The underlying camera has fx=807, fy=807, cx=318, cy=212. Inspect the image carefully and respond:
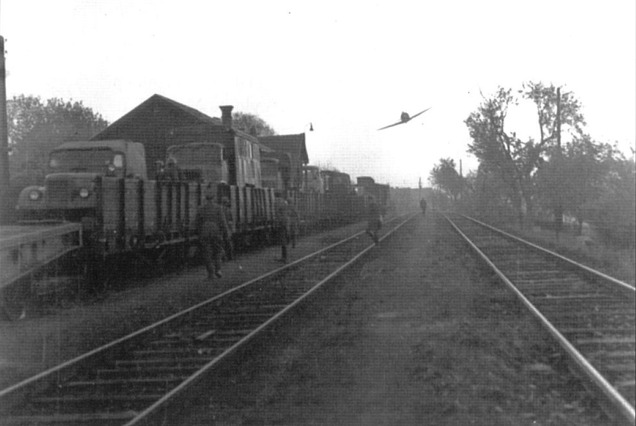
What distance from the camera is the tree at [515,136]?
52.4 metres

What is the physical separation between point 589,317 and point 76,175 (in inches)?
344

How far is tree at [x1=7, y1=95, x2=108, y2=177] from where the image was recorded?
48.7m

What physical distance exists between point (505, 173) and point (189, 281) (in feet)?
140

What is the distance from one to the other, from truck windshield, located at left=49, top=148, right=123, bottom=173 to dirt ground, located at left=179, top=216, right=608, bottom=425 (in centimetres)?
611

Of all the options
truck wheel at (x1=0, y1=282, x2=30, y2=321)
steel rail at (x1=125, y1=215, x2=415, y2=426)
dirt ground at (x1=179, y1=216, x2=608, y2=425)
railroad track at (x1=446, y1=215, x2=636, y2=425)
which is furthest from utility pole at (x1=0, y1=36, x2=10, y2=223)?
railroad track at (x1=446, y1=215, x2=636, y2=425)

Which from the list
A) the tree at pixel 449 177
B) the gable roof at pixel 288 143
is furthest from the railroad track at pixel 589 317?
the tree at pixel 449 177

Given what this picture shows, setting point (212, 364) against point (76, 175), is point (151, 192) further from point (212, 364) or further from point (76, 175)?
point (212, 364)

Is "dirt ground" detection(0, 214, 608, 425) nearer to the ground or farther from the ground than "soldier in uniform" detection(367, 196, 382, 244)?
nearer to the ground

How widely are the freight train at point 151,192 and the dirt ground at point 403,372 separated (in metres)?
4.31

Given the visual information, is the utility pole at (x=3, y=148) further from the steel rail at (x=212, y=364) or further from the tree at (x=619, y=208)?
the tree at (x=619, y=208)

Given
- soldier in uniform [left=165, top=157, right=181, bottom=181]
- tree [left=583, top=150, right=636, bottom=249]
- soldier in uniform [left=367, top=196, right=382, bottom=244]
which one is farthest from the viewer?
soldier in uniform [left=367, top=196, right=382, bottom=244]

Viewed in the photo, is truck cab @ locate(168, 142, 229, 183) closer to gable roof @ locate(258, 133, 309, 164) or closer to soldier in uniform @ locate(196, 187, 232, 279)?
soldier in uniform @ locate(196, 187, 232, 279)

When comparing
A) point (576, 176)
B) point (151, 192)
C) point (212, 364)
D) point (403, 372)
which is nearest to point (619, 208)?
point (576, 176)

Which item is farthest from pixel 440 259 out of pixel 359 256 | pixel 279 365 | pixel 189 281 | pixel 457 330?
pixel 279 365
